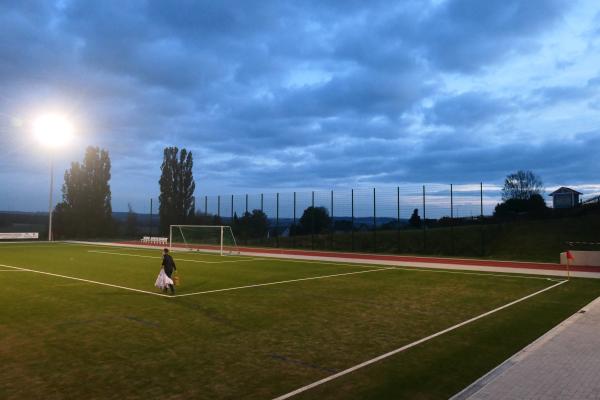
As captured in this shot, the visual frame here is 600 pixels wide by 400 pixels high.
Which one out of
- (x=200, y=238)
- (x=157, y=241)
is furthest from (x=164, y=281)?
(x=157, y=241)

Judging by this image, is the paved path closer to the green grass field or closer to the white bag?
the green grass field

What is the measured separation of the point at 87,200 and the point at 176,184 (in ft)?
41.3

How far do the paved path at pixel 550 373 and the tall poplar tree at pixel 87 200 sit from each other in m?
63.8

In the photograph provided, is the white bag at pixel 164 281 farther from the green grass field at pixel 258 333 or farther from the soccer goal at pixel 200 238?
the soccer goal at pixel 200 238

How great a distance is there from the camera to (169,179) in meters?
63.2

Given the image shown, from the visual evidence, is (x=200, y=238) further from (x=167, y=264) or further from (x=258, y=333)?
(x=258, y=333)

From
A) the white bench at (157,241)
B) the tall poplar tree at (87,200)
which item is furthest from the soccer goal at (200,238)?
the tall poplar tree at (87,200)

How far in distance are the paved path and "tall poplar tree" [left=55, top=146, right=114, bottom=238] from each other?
63804 millimetres

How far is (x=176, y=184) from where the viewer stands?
207 feet

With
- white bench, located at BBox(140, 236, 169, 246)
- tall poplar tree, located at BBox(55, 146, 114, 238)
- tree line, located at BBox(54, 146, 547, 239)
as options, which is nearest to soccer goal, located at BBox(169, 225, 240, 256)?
white bench, located at BBox(140, 236, 169, 246)

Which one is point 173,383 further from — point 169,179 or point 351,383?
point 169,179

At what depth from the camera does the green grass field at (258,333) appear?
6.66 m

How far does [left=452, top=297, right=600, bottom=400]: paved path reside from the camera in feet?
19.9

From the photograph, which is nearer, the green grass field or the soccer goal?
the green grass field
